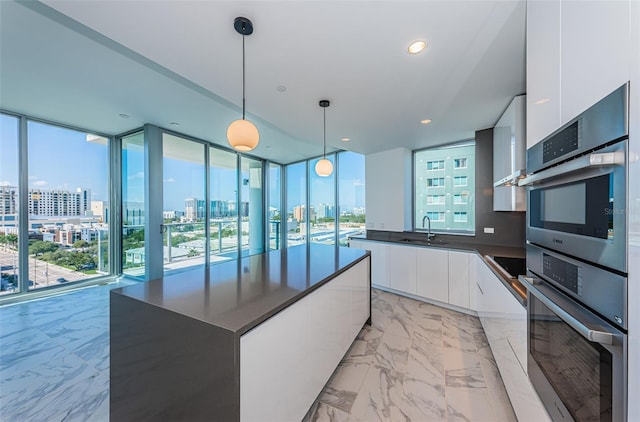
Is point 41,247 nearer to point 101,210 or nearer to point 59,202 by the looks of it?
point 59,202

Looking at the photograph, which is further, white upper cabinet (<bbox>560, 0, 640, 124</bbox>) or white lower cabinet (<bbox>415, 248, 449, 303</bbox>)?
white lower cabinet (<bbox>415, 248, 449, 303</bbox>)

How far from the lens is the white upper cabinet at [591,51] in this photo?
0.61 metres

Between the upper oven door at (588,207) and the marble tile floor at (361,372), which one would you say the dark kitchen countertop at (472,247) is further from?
the marble tile floor at (361,372)

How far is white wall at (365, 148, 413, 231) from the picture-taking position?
4.22m

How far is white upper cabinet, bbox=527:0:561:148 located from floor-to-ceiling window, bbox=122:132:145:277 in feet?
17.7

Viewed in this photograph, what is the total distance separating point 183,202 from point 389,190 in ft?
13.4

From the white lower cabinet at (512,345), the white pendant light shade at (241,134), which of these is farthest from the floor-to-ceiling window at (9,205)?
the white lower cabinet at (512,345)

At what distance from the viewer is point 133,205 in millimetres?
4574

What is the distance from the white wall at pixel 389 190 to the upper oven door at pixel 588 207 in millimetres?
3263

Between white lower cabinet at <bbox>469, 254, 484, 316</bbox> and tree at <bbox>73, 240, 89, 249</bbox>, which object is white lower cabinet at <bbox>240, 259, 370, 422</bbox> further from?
tree at <bbox>73, 240, 89, 249</bbox>

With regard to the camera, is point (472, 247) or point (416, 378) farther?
point (472, 247)

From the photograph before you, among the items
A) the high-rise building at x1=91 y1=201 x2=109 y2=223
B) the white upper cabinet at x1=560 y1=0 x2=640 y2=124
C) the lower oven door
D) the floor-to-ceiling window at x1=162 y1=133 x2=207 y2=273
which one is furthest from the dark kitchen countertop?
the high-rise building at x1=91 y1=201 x2=109 y2=223

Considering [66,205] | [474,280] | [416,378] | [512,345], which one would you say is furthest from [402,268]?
[66,205]

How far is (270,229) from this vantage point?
686 centimetres
